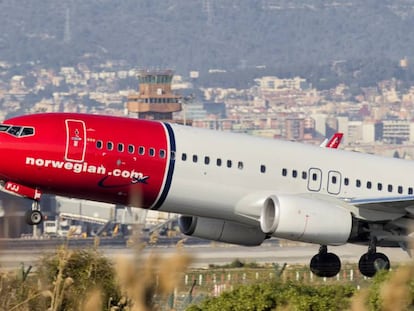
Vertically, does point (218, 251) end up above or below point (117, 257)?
below

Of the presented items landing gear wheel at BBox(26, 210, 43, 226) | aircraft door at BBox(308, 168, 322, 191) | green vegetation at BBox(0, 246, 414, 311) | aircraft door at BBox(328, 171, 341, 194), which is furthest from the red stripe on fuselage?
green vegetation at BBox(0, 246, 414, 311)

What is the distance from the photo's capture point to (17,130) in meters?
36.0

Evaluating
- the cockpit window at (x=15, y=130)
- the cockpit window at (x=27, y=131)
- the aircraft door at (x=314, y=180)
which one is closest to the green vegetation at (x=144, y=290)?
the cockpit window at (x=27, y=131)

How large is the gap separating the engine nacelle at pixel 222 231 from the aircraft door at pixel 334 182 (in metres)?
2.13

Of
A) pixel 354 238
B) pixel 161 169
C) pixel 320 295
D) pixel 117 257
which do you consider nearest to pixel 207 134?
pixel 161 169

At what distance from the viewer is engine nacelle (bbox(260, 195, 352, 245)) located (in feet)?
118

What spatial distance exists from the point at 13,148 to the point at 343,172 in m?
8.25

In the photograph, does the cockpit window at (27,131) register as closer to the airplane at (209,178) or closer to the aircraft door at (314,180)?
the airplane at (209,178)

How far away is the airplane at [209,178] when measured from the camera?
116 feet

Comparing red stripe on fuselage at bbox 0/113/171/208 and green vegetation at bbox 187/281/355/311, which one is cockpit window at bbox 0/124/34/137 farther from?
green vegetation at bbox 187/281/355/311

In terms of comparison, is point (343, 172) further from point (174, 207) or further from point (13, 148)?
point (13, 148)

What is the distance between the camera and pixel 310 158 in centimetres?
3759

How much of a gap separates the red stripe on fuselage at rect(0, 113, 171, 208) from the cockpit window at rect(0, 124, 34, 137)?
4.1 inches

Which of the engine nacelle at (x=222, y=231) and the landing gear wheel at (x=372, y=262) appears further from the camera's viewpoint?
the engine nacelle at (x=222, y=231)
